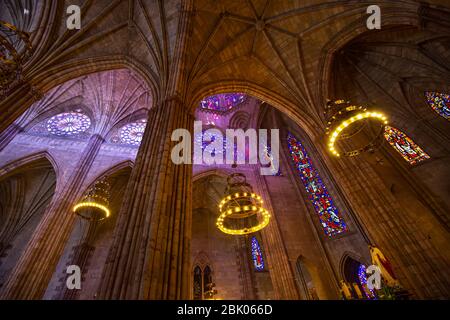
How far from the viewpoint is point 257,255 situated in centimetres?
1686

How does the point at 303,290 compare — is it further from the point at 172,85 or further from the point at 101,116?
the point at 101,116

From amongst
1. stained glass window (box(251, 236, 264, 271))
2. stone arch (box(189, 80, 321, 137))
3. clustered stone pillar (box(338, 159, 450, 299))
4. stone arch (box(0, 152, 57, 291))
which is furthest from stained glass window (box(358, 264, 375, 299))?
stone arch (box(0, 152, 57, 291))

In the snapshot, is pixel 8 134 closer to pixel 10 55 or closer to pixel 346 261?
pixel 10 55

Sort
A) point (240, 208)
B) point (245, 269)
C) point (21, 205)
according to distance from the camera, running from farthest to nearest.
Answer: point (21, 205), point (245, 269), point (240, 208)

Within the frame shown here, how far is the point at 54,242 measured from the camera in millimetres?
9633

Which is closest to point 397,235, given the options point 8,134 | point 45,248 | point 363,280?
point 363,280

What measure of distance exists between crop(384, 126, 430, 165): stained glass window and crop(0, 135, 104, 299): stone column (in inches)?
636

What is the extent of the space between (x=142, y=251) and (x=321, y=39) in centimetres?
1269

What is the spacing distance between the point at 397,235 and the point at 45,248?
12.9 meters

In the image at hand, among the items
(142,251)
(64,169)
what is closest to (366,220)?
(142,251)

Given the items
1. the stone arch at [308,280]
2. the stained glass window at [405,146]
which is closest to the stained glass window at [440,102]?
the stained glass window at [405,146]

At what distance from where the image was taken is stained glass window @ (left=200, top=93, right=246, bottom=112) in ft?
61.4
